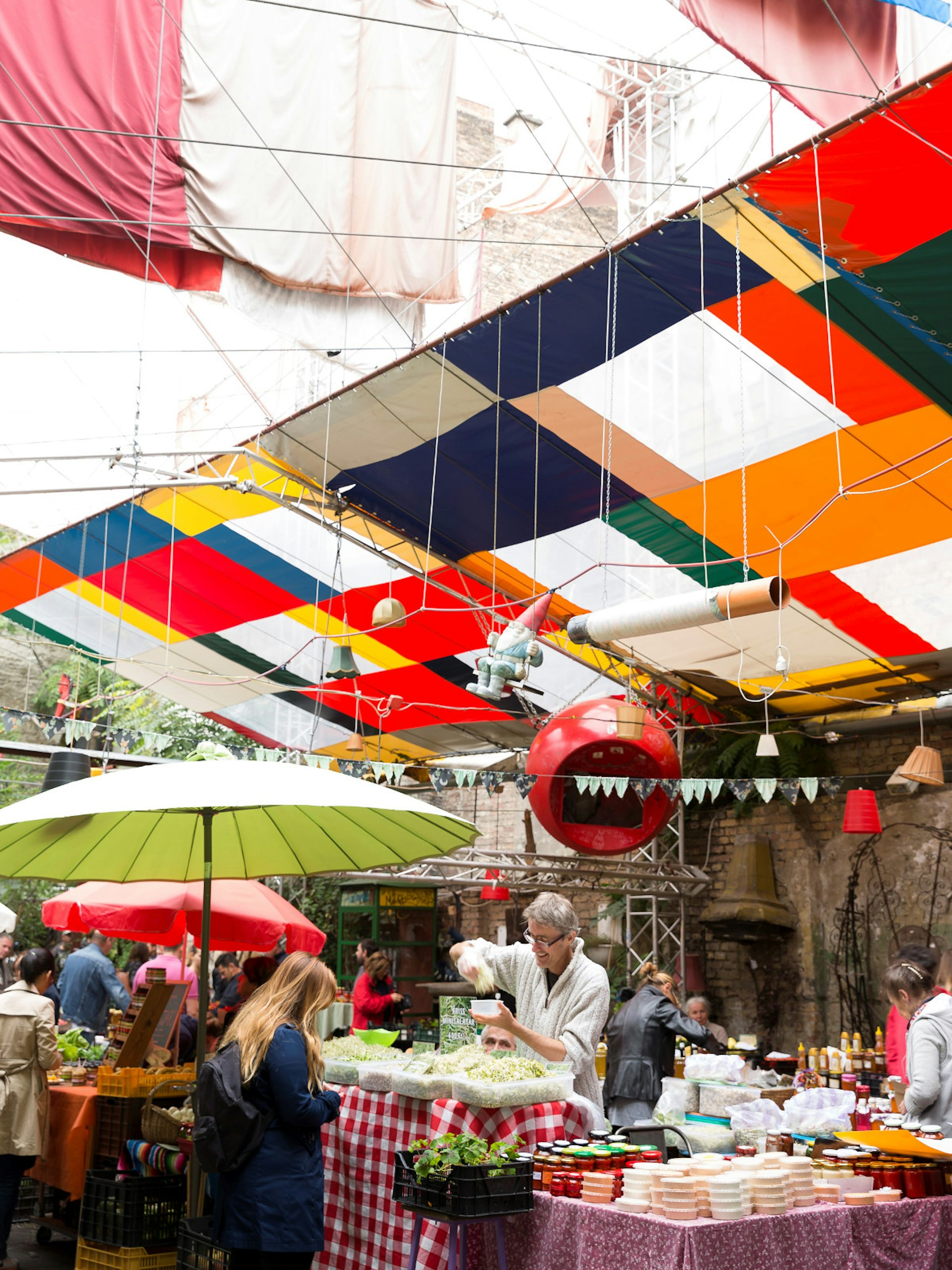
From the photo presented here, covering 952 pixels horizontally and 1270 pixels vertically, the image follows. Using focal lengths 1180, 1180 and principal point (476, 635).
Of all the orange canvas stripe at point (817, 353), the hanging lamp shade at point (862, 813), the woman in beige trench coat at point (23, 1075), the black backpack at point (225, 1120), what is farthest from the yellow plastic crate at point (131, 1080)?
the hanging lamp shade at point (862, 813)

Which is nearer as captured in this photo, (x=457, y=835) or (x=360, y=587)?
(x=457, y=835)

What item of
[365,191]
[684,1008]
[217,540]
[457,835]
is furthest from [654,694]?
[457,835]

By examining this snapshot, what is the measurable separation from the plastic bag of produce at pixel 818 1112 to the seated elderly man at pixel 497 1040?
107 centimetres

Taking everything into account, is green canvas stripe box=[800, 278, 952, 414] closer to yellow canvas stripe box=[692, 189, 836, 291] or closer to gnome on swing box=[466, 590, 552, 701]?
yellow canvas stripe box=[692, 189, 836, 291]

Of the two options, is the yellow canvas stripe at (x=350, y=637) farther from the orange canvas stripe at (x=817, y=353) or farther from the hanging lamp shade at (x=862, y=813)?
the orange canvas stripe at (x=817, y=353)

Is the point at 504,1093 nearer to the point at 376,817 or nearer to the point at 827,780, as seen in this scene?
the point at 376,817

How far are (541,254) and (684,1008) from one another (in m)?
15.9

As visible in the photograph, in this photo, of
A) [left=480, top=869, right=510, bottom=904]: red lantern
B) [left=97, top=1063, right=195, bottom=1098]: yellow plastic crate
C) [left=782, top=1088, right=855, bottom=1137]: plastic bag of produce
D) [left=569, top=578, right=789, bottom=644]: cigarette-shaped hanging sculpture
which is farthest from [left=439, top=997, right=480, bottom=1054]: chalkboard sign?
[left=480, top=869, right=510, bottom=904]: red lantern

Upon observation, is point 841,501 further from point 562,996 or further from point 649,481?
point 562,996

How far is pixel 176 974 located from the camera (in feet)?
23.6

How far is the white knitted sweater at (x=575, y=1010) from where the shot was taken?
13.0 feet

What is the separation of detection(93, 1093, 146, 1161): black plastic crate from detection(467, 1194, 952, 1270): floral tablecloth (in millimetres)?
2329

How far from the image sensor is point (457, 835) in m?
3.99

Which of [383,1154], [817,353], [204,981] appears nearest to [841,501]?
[817,353]
